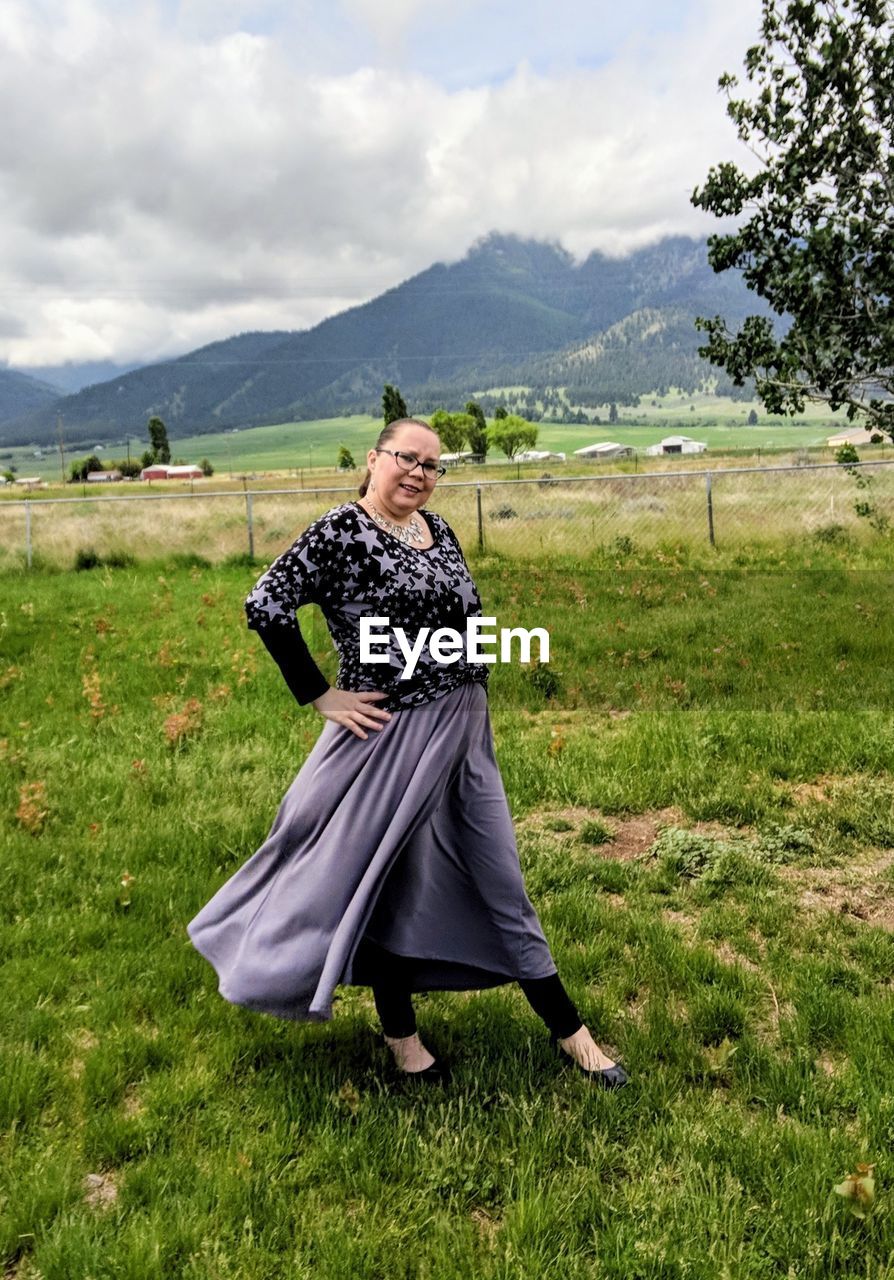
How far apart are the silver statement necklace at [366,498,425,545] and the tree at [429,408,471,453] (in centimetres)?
12513

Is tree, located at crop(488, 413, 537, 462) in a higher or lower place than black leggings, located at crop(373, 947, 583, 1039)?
higher

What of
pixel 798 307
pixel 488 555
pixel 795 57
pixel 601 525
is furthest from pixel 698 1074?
pixel 601 525

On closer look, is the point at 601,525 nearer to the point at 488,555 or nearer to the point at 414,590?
the point at 488,555

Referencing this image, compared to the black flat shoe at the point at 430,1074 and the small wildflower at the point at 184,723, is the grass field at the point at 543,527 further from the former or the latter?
the black flat shoe at the point at 430,1074

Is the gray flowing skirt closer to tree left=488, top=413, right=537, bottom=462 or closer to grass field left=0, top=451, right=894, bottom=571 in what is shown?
grass field left=0, top=451, right=894, bottom=571

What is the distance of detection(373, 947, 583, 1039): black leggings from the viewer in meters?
3.16

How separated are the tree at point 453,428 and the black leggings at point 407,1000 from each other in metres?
125

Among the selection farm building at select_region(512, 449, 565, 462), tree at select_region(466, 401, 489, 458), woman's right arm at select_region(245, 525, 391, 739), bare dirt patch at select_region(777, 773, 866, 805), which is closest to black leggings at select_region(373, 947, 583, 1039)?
woman's right arm at select_region(245, 525, 391, 739)

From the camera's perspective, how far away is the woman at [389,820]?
2.91 metres

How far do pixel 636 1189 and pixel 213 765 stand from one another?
15.7ft

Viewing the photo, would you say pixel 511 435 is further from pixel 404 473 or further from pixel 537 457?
pixel 404 473

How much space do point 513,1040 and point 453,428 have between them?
133m

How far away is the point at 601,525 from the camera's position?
64.6 feet

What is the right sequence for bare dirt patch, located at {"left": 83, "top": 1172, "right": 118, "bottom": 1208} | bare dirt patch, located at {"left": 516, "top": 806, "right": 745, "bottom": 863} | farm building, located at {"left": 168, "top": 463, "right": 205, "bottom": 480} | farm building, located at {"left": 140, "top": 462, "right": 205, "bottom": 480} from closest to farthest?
bare dirt patch, located at {"left": 83, "top": 1172, "right": 118, "bottom": 1208}
bare dirt patch, located at {"left": 516, "top": 806, "right": 745, "bottom": 863}
farm building, located at {"left": 140, "top": 462, "right": 205, "bottom": 480}
farm building, located at {"left": 168, "top": 463, "right": 205, "bottom": 480}
